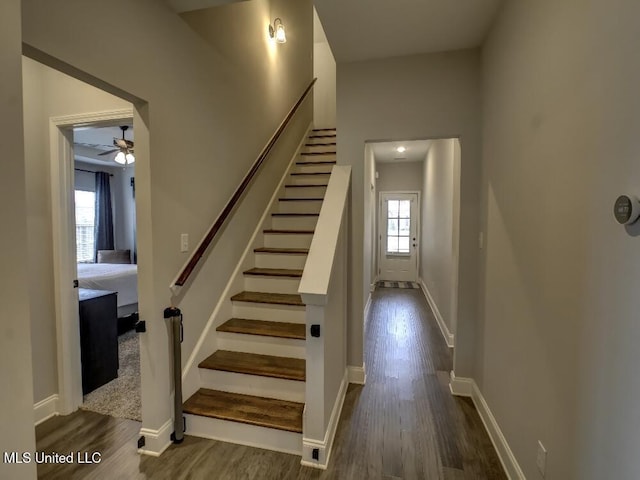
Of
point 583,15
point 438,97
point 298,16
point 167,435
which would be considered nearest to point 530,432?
point 583,15

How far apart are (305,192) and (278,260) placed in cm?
113

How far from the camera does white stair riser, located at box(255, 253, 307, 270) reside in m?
2.99

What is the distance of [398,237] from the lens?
7250mm

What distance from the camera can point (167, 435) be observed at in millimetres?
1976

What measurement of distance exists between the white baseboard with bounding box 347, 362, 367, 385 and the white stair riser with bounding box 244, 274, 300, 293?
831 mm

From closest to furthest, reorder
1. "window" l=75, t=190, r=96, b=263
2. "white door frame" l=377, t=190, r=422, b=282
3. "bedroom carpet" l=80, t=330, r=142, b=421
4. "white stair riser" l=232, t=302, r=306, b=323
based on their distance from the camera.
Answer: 1. "bedroom carpet" l=80, t=330, r=142, b=421
2. "white stair riser" l=232, t=302, r=306, b=323
3. "window" l=75, t=190, r=96, b=263
4. "white door frame" l=377, t=190, r=422, b=282

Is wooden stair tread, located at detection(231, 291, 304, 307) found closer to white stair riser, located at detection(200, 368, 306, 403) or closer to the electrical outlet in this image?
white stair riser, located at detection(200, 368, 306, 403)

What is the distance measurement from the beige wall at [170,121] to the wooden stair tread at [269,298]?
0.21 metres

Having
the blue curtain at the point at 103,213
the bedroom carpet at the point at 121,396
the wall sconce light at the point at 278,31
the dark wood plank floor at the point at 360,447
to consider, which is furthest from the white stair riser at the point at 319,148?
the blue curtain at the point at 103,213

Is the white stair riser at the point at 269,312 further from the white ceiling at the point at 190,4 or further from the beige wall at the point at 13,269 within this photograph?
the white ceiling at the point at 190,4

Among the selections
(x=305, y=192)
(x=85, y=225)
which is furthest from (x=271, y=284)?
(x=85, y=225)

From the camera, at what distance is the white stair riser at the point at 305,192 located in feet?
12.5

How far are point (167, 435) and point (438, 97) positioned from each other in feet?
9.87

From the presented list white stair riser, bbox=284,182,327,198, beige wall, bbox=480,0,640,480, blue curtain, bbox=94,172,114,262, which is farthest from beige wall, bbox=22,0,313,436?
blue curtain, bbox=94,172,114,262
